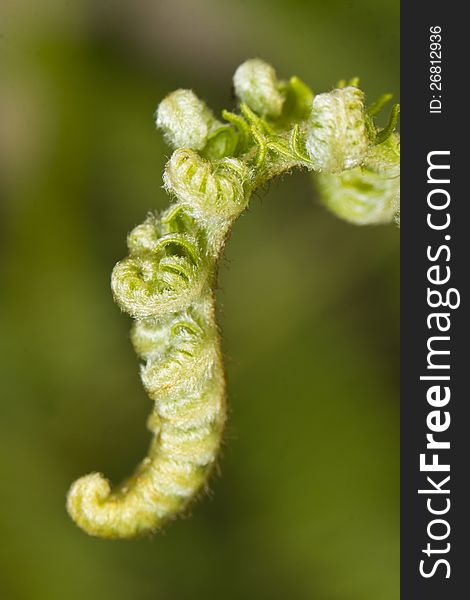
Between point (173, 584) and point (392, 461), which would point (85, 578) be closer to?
point (173, 584)

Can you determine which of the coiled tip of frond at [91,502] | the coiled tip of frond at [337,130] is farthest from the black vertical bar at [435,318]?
the coiled tip of frond at [91,502]

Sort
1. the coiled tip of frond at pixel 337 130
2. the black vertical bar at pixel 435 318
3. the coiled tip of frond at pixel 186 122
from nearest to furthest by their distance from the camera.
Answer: the coiled tip of frond at pixel 337 130
the coiled tip of frond at pixel 186 122
the black vertical bar at pixel 435 318

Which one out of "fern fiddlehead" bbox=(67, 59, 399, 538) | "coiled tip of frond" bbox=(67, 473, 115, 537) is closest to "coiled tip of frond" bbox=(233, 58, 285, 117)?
"fern fiddlehead" bbox=(67, 59, 399, 538)

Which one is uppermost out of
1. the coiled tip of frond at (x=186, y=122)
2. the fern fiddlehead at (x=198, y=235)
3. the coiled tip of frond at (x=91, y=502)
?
the coiled tip of frond at (x=186, y=122)

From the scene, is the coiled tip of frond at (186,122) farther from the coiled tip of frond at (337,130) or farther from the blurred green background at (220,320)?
the blurred green background at (220,320)

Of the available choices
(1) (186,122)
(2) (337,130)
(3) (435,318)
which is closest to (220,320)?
(3) (435,318)

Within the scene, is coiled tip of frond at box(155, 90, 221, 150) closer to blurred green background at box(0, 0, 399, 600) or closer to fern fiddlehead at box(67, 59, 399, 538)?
fern fiddlehead at box(67, 59, 399, 538)

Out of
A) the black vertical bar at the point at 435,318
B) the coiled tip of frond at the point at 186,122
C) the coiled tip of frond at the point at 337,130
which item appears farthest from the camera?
the black vertical bar at the point at 435,318
